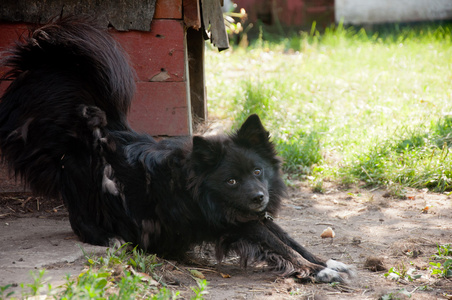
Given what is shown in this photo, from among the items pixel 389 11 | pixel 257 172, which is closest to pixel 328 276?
pixel 257 172

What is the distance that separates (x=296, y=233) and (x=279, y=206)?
72 cm

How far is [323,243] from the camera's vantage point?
4488 millimetres

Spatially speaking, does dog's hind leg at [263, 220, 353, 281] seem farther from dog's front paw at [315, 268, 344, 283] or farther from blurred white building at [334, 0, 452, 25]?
blurred white building at [334, 0, 452, 25]

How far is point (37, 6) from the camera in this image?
4.82m

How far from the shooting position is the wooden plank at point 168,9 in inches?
195

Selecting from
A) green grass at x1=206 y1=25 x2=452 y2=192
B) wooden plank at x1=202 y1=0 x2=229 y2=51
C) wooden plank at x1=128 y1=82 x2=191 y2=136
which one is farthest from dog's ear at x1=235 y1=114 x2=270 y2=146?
green grass at x1=206 y1=25 x2=452 y2=192

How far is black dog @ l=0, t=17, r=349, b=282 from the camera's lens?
3.86 metres

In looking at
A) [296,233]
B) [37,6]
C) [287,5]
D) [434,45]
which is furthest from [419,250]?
[287,5]

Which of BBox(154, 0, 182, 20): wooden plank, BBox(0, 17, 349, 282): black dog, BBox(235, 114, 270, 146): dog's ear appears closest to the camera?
BBox(0, 17, 349, 282): black dog

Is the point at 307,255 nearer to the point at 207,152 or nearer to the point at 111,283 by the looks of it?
the point at 207,152

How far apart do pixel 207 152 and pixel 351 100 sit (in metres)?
4.82

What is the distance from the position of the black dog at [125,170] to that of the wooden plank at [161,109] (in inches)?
41.1

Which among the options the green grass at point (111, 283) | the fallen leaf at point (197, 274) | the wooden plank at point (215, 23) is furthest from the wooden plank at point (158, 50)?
the fallen leaf at point (197, 274)

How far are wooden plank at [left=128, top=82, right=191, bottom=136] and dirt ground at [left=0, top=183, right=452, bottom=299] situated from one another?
123 centimetres
